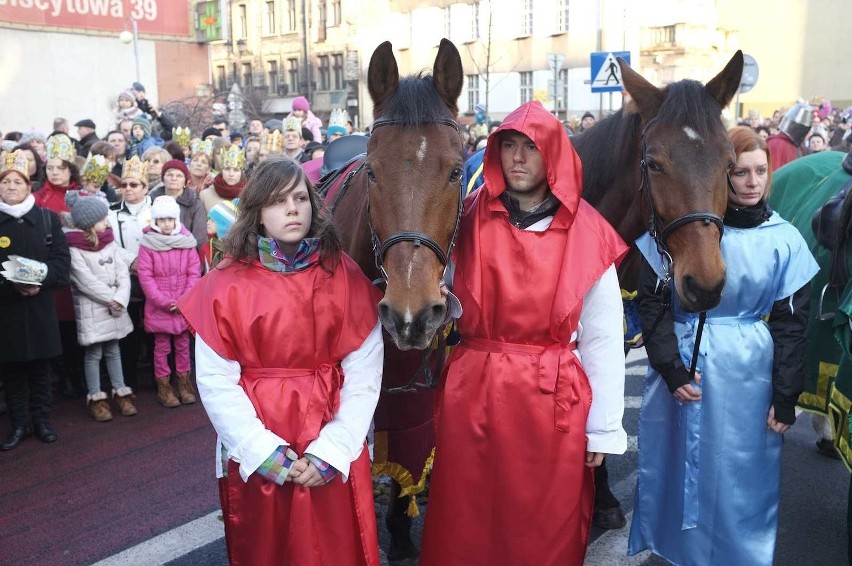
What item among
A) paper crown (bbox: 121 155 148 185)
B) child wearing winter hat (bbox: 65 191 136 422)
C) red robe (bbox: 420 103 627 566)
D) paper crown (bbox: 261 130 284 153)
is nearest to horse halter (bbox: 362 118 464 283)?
red robe (bbox: 420 103 627 566)

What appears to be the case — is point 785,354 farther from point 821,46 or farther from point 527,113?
point 821,46

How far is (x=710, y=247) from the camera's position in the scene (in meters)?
3.03

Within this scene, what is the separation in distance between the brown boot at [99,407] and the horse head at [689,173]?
474cm

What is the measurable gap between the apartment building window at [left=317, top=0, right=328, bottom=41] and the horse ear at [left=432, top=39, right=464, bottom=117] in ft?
152

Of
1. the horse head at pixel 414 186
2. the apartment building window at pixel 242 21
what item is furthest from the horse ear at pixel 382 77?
the apartment building window at pixel 242 21

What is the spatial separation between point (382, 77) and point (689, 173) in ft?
4.26

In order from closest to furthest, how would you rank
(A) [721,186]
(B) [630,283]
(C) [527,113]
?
(C) [527,113] → (A) [721,186] → (B) [630,283]

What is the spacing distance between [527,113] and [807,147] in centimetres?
1339

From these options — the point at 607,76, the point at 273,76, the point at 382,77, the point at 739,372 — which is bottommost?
the point at 739,372

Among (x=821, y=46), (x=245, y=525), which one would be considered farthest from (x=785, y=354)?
(x=821, y=46)

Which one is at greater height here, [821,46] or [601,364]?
[821,46]

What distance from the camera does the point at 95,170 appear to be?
7.22 meters

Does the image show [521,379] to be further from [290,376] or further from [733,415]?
[733,415]

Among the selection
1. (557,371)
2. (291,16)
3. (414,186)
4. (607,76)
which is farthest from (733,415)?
(291,16)
